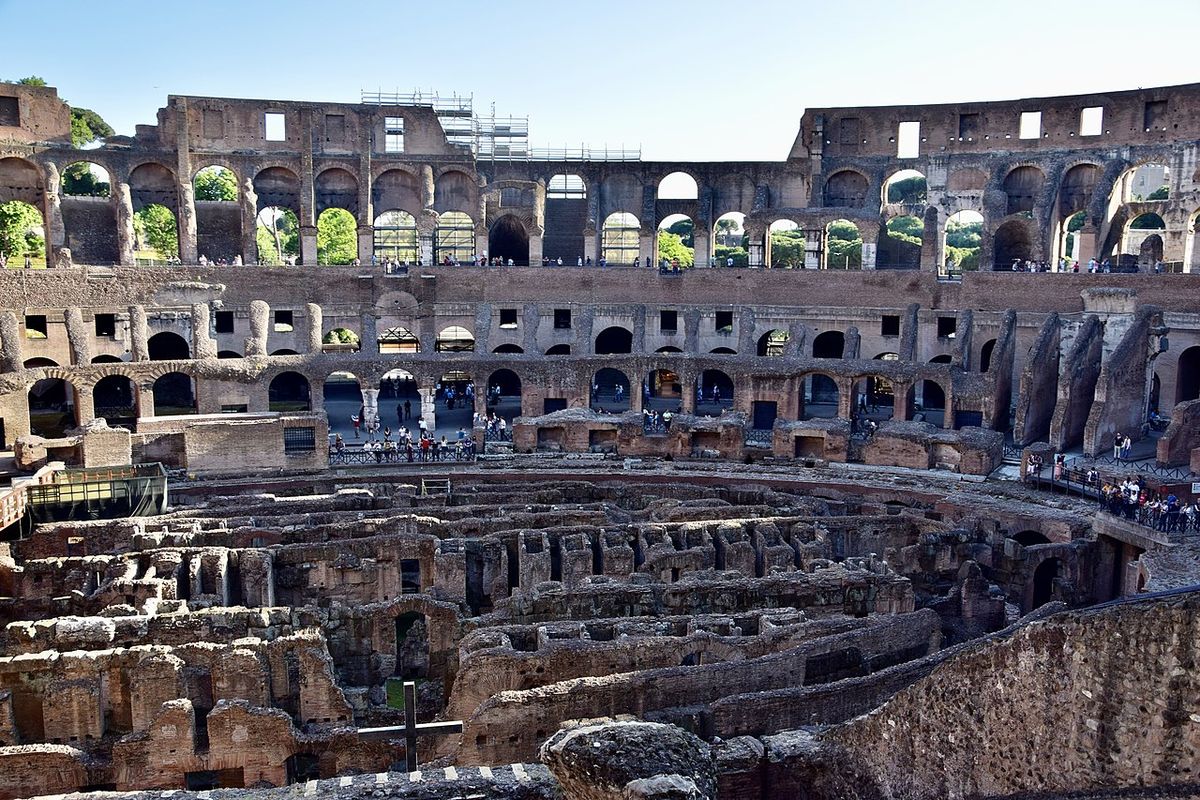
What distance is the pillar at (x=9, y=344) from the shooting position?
99.9 feet

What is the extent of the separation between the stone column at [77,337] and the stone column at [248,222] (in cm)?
830

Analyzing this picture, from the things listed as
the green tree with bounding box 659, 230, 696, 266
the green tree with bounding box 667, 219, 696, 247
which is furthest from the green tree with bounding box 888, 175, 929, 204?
the green tree with bounding box 659, 230, 696, 266

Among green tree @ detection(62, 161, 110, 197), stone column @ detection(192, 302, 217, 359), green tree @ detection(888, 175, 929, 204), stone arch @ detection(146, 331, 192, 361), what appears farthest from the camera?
green tree @ detection(888, 175, 929, 204)

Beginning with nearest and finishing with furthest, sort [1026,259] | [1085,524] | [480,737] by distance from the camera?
[480,737], [1085,524], [1026,259]

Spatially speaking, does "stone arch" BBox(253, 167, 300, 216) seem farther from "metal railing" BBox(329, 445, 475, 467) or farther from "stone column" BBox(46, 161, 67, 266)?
"metal railing" BBox(329, 445, 475, 467)

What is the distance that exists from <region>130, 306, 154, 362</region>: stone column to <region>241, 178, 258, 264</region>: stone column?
6.76m

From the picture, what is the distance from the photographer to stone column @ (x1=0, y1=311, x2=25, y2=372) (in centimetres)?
3045

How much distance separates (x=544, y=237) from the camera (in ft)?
142

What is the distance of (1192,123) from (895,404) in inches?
576

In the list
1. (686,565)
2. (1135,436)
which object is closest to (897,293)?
(1135,436)

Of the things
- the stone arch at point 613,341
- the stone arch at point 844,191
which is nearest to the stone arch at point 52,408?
the stone arch at point 613,341

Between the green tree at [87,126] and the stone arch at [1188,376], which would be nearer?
the stone arch at [1188,376]

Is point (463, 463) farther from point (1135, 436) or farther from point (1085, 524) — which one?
point (1135, 436)

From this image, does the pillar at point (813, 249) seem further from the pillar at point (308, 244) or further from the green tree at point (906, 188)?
the green tree at point (906, 188)
